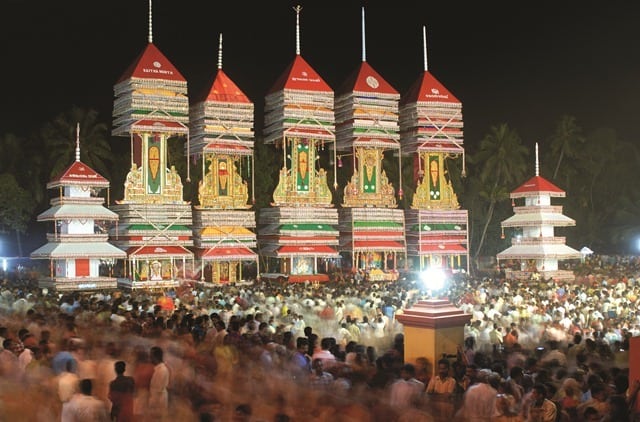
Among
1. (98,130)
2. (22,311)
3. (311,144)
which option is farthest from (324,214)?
(22,311)

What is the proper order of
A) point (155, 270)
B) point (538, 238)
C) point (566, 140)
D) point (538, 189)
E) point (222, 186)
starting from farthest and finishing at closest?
point (566, 140) < point (538, 189) < point (538, 238) < point (222, 186) < point (155, 270)

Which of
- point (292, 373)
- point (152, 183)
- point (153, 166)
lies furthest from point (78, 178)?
point (292, 373)

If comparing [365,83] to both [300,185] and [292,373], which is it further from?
[292,373]

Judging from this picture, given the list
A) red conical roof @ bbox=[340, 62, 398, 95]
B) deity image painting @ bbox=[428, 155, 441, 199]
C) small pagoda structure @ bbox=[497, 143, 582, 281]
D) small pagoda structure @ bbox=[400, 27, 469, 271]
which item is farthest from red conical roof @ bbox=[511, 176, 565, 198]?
red conical roof @ bbox=[340, 62, 398, 95]

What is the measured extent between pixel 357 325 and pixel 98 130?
32.4 metres

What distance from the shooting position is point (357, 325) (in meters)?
16.5

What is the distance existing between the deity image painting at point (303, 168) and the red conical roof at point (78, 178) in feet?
34.9

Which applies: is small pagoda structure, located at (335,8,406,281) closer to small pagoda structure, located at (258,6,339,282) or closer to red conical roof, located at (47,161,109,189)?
small pagoda structure, located at (258,6,339,282)

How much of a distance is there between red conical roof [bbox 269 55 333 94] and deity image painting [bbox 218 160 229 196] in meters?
4.86

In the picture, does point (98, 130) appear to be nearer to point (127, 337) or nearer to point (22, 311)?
point (22, 311)

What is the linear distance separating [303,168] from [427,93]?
333 inches

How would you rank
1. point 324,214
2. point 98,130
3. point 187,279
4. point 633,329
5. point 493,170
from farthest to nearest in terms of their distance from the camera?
1. point 493,170
2. point 98,130
3. point 324,214
4. point 187,279
5. point 633,329

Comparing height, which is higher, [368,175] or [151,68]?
[151,68]

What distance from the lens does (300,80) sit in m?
38.1
